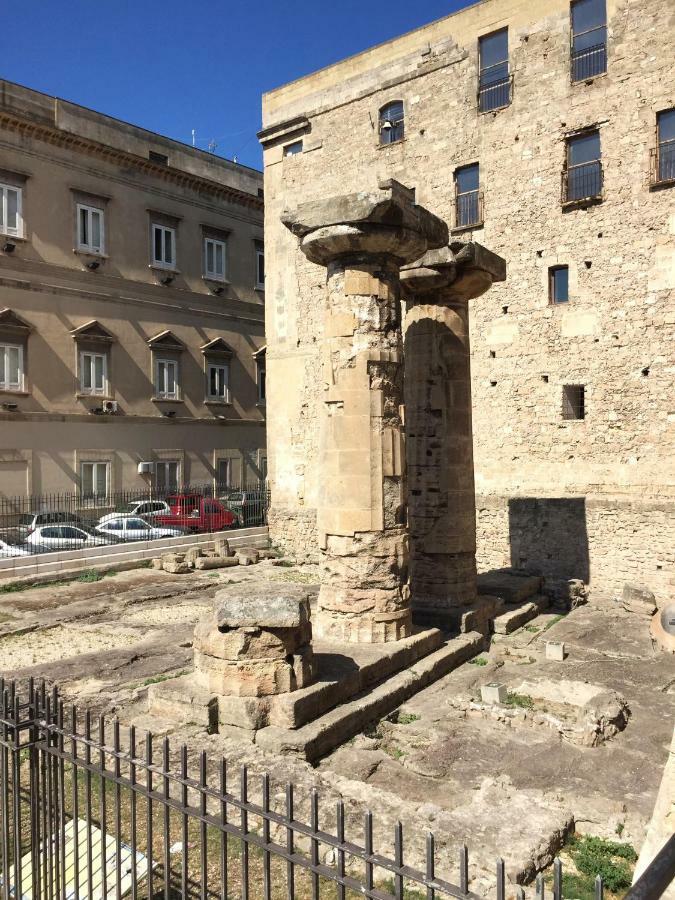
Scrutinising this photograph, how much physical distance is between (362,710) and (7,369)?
52.5 feet

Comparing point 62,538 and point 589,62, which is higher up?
point 589,62

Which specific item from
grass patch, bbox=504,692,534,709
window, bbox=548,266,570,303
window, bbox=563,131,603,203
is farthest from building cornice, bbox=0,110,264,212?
grass patch, bbox=504,692,534,709

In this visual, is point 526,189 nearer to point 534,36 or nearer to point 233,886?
point 534,36

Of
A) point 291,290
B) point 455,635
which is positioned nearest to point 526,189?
point 291,290

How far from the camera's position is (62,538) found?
16359 millimetres

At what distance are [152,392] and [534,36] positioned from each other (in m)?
14.5

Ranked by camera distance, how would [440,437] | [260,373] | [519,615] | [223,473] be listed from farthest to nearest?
[260,373], [223,473], [519,615], [440,437]

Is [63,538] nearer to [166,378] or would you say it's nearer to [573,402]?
[166,378]

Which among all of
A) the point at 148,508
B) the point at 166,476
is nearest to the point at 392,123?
the point at 148,508

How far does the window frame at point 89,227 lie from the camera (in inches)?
825

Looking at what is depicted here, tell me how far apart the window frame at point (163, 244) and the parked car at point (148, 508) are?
26.3ft

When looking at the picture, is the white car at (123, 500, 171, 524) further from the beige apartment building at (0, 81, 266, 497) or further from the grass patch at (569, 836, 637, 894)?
the grass patch at (569, 836, 637, 894)

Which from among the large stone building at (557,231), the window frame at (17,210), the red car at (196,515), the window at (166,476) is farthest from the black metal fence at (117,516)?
the large stone building at (557,231)

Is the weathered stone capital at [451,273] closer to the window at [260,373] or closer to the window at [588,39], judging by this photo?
the window at [588,39]
